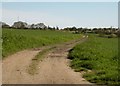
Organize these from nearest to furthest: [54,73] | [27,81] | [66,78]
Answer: [27,81] → [66,78] → [54,73]

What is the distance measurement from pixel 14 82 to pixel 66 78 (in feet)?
7.51

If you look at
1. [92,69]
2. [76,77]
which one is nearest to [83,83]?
[76,77]

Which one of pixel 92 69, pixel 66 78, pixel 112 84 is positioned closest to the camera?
pixel 112 84

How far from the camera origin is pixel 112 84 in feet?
40.9

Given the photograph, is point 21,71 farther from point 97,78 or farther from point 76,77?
point 97,78

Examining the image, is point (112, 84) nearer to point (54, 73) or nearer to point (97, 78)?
point (97, 78)

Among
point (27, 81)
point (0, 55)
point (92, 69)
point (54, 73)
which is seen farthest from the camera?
point (0, 55)

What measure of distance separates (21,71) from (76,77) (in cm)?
309

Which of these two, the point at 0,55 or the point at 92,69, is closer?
the point at 92,69

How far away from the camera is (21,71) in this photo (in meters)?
16.5

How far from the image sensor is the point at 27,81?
1337 centimetres

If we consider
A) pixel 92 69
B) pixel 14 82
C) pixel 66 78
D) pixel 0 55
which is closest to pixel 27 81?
pixel 14 82

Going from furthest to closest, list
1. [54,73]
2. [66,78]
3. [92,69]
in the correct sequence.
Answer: [92,69]
[54,73]
[66,78]

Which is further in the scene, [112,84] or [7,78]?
[7,78]
